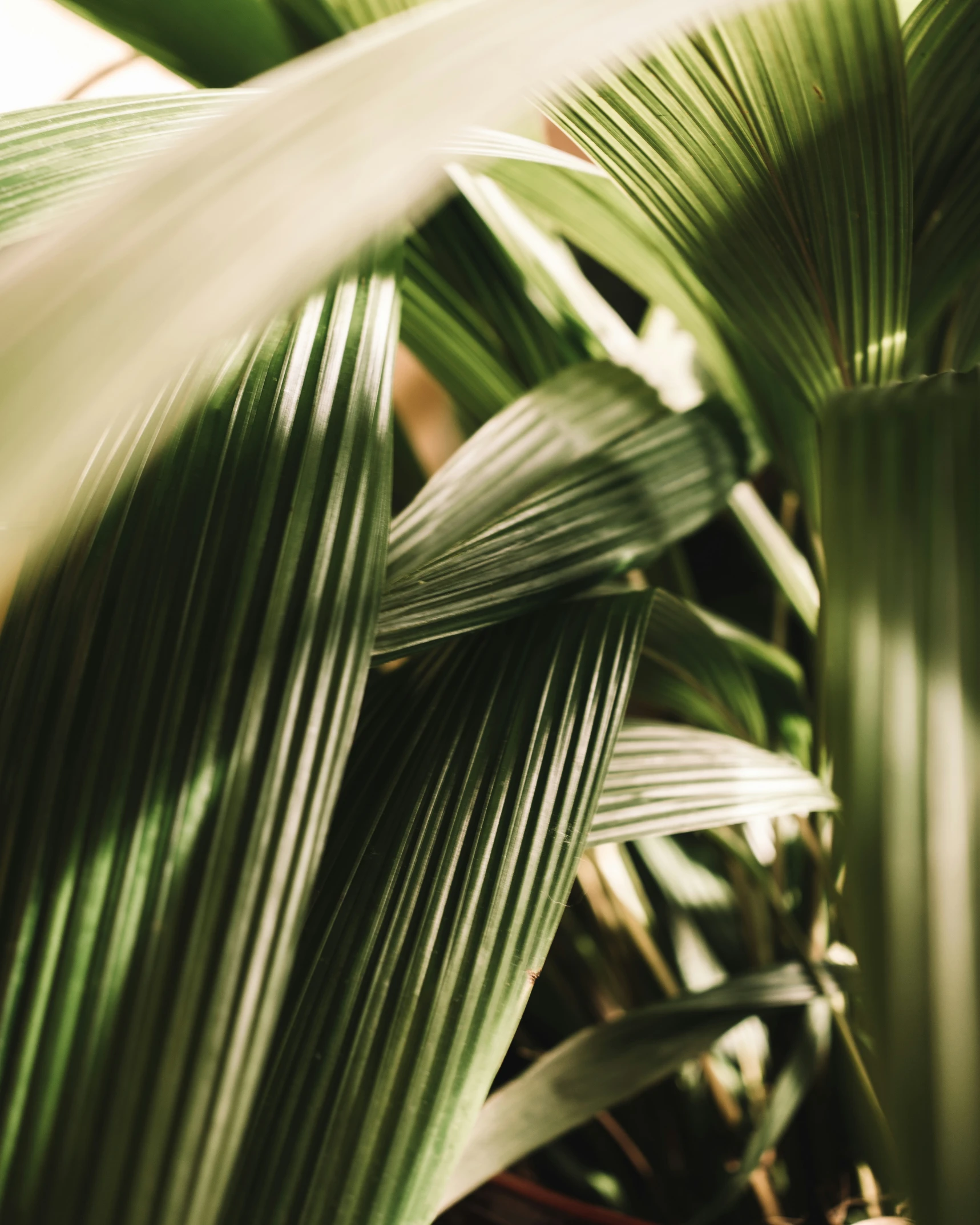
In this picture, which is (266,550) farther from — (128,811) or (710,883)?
(710,883)

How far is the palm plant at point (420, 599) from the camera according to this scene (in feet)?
0.40

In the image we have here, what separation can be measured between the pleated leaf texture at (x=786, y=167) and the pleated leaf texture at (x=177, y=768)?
137 mm

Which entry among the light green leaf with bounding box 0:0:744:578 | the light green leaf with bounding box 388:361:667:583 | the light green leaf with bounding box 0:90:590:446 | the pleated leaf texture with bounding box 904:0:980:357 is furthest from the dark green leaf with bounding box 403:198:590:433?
the light green leaf with bounding box 0:0:744:578

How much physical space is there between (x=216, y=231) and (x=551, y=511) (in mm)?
237

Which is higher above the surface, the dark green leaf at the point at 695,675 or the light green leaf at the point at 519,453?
the light green leaf at the point at 519,453

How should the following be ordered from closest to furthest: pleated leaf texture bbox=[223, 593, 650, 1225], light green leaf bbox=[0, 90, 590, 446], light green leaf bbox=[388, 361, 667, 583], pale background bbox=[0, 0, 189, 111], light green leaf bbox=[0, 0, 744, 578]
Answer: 1. light green leaf bbox=[0, 0, 744, 578]
2. pleated leaf texture bbox=[223, 593, 650, 1225]
3. light green leaf bbox=[388, 361, 667, 583]
4. light green leaf bbox=[0, 90, 590, 446]
5. pale background bbox=[0, 0, 189, 111]

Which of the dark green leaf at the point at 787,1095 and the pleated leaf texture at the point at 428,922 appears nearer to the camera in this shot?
the pleated leaf texture at the point at 428,922

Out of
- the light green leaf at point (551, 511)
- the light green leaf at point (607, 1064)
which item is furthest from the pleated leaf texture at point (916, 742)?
the light green leaf at point (607, 1064)

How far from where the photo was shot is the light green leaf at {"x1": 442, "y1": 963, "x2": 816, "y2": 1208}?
0.37m

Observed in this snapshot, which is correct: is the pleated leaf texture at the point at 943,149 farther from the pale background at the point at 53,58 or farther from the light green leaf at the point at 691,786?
the pale background at the point at 53,58

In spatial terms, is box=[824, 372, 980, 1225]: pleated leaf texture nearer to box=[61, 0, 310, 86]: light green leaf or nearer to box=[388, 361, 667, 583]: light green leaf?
box=[388, 361, 667, 583]: light green leaf

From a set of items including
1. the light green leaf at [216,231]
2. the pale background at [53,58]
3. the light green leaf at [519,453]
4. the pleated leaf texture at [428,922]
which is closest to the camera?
the light green leaf at [216,231]

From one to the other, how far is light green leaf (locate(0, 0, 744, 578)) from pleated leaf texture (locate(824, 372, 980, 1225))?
0.16m

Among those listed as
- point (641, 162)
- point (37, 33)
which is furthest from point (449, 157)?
point (37, 33)
